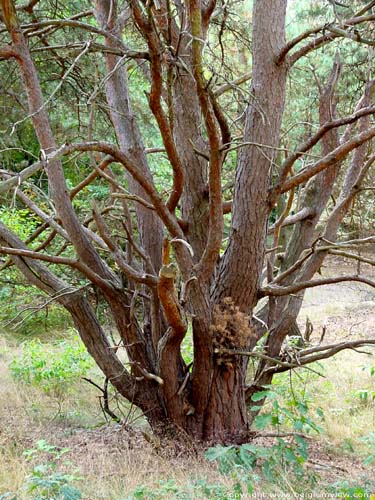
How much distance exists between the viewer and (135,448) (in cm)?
482

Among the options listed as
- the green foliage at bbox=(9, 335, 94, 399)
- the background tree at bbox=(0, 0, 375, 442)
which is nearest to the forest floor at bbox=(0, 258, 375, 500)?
the green foliage at bbox=(9, 335, 94, 399)

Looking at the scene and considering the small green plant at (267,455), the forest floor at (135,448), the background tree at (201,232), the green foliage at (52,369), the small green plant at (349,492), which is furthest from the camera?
the green foliage at (52,369)

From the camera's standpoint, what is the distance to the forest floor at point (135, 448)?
3533mm

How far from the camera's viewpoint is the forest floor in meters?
3.53

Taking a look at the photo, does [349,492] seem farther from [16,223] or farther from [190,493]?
[16,223]

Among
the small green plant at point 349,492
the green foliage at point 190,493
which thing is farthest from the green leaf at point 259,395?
the small green plant at point 349,492

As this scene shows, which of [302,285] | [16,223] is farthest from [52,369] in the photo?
[302,285]

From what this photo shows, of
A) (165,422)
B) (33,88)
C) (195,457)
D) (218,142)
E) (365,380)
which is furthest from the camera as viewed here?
(365,380)

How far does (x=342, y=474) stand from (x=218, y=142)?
10.2 ft

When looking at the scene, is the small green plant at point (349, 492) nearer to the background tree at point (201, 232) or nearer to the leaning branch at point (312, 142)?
the background tree at point (201, 232)

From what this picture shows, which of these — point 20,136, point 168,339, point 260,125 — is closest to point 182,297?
point 168,339

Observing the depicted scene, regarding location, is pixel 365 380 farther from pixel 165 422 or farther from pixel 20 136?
pixel 20 136

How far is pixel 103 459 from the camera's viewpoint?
4.35 metres

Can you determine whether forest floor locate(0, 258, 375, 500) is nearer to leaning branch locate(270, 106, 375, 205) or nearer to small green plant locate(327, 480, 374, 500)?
small green plant locate(327, 480, 374, 500)
